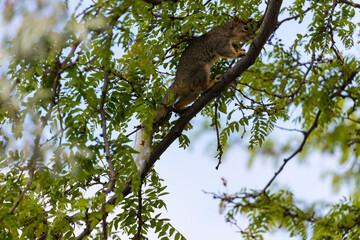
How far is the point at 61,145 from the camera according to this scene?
2.14 meters

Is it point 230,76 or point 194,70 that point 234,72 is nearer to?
point 230,76

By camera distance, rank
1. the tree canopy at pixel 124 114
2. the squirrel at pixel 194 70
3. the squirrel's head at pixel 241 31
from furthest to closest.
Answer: the squirrel's head at pixel 241 31 → the squirrel at pixel 194 70 → the tree canopy at pixel 124 114

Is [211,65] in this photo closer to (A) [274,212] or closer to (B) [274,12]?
(B) [274,12]

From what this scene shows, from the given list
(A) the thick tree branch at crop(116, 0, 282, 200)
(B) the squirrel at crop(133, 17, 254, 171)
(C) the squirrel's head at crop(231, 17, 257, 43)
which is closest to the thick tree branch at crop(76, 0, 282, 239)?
(A) the thick tree branch at crop(116, 0, 282, 200)

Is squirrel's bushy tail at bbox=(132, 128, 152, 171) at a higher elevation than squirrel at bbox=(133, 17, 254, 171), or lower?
lower

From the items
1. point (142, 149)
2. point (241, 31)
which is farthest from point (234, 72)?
point (241, 31)

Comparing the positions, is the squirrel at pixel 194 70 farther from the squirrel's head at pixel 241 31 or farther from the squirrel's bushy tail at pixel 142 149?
the squirrel's head at pixel 241 31

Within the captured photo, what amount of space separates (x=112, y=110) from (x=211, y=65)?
1.37 metres

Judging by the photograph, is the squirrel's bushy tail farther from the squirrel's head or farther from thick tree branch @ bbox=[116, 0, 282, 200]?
the squirrel's head

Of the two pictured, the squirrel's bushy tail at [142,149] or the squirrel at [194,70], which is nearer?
the squirrel's bushy tail at [142,149]

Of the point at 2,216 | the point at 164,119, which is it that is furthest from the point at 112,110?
the point at 2,216

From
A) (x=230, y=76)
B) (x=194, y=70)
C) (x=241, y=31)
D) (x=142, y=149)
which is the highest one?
(x=241, y=31)

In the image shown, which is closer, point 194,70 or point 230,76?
point 230,76

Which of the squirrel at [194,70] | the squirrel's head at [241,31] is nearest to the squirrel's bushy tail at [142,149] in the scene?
the squirrel at [194,70]
